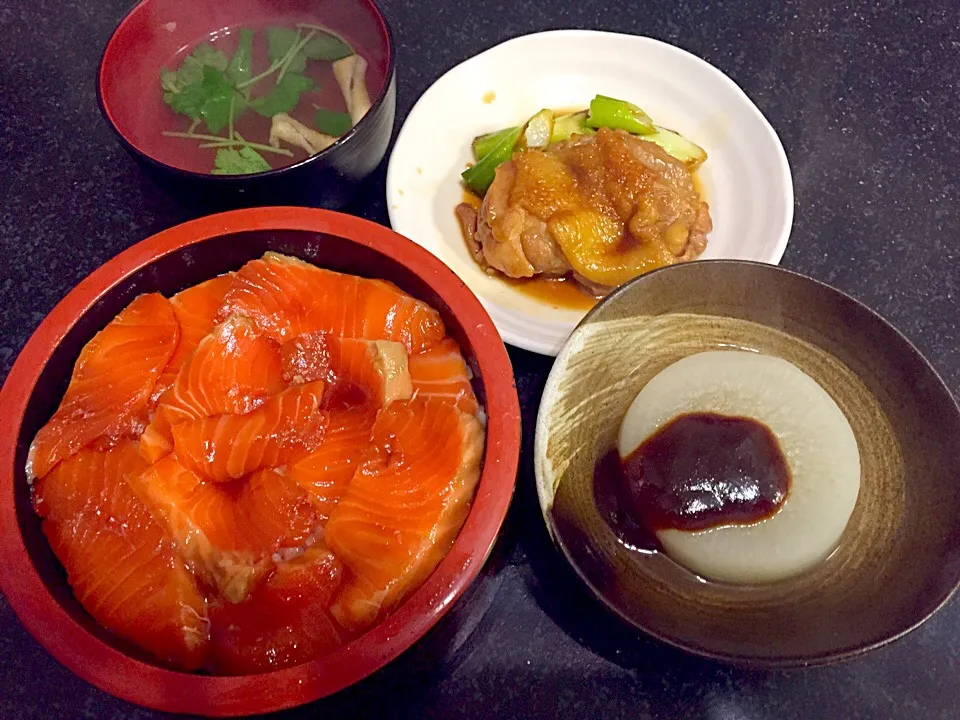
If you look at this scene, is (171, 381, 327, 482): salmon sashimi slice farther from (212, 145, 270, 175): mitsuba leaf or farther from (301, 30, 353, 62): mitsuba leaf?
(301, 30, 353, 62): mitsuba leaf

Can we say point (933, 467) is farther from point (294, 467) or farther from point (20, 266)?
point (20, 266)

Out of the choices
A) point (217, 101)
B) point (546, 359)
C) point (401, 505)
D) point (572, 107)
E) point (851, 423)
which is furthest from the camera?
point (572, 107)

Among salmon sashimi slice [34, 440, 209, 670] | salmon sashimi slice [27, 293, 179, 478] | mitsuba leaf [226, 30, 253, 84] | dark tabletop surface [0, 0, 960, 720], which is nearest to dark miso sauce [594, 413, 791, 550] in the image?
dark tabletop surface [0, 0, 960, 720]

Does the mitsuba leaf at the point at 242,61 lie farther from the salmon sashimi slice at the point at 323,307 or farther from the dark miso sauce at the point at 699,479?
the dark miso sauce at the point at 699,479

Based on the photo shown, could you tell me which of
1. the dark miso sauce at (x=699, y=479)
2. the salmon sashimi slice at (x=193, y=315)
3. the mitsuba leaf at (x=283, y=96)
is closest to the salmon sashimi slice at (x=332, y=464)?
the salmon sashimi slice at (x=193, y=315)

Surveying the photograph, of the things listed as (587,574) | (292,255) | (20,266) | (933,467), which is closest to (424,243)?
(292,255)

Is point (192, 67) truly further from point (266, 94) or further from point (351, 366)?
point (351, 366)

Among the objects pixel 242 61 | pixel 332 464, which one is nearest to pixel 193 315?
pixel 332 464
